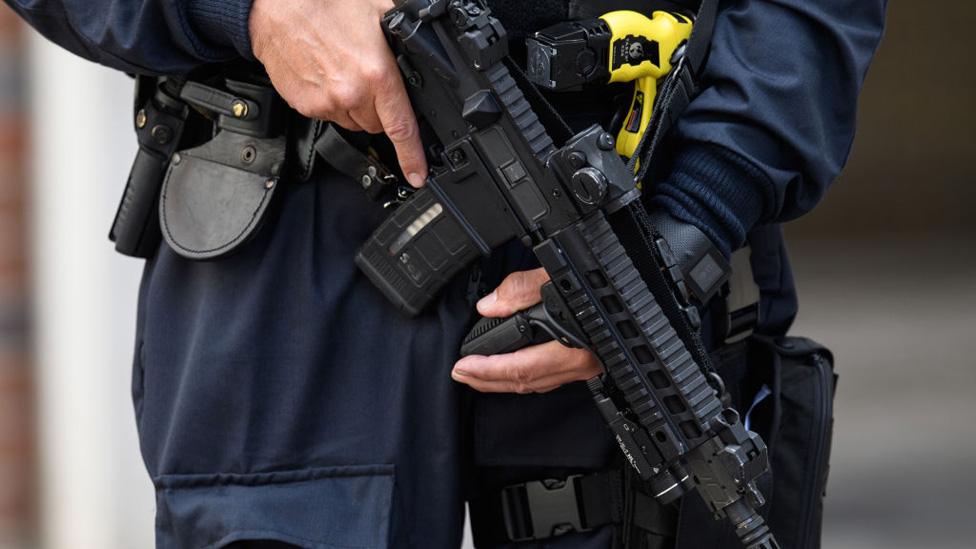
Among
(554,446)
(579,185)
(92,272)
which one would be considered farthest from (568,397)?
(92,272)

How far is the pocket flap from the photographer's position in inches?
60.7

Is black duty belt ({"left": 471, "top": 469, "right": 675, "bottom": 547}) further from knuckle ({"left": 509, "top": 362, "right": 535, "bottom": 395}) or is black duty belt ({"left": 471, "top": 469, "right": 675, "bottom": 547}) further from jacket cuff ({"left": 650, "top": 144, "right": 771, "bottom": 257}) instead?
jacket cuff ({"left": 650, "top": 144, "right": 771, "bottom": 257})

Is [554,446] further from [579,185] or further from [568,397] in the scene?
[579,185]

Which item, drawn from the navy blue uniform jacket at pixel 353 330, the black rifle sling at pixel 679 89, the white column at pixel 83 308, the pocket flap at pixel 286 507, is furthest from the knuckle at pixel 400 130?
the white column at pixel 83 308

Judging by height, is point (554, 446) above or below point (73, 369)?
above

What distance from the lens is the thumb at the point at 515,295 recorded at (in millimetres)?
1537

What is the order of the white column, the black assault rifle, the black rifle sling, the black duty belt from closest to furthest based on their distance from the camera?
the black assault rifle, the black rifle sling, the black duty belt, the white column

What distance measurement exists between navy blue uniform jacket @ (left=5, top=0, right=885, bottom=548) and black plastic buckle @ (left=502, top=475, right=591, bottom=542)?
89 millimetres

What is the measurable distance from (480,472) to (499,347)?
22 cm

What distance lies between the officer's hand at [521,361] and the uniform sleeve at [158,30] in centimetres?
38

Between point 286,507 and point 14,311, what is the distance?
66.0 inches

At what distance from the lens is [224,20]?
1.53m

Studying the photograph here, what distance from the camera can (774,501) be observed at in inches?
70.4

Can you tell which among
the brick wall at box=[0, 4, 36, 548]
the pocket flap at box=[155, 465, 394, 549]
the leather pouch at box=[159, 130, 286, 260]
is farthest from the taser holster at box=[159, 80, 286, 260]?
the brick wall at box=[0, 4, 36, 548]
